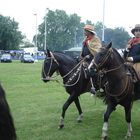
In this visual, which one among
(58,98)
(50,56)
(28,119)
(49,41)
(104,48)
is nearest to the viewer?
(104,48)

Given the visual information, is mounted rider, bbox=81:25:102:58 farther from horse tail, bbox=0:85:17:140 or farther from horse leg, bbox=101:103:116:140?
horse tail, bbox=0:85:17:140

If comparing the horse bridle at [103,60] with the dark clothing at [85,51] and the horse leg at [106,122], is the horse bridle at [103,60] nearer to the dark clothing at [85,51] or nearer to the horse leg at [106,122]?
the horse leg at [106,122]

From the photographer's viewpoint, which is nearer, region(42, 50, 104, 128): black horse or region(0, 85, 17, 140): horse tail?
region(0, 85, 17, 140): horse tail

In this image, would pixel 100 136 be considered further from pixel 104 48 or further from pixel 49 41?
pixel 49 41

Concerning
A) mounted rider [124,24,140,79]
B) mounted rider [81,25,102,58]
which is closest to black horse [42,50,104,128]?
mounted rider [81,25,102,58]

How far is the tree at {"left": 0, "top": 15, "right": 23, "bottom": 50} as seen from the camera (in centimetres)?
7900

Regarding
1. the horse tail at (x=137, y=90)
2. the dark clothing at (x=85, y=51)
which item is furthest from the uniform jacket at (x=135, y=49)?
the dark clothing at (x=85, y=51)

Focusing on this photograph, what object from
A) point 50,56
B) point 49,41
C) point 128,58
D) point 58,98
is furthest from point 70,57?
point 49,41

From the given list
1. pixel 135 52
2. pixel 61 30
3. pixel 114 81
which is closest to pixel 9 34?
pixel 61 30

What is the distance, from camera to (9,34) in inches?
3098

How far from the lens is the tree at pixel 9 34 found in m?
79.0

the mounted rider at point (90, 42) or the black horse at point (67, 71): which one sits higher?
the mounted rider at point (90, 42)

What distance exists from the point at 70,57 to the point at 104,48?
82.0 inches

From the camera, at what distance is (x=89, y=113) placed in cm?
1079
